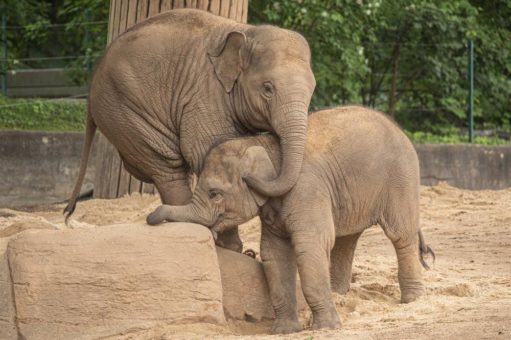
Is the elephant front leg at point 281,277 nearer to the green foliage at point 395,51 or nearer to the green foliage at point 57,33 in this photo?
the green foliage at point 395,51

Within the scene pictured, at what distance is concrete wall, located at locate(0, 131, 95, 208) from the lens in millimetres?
15211

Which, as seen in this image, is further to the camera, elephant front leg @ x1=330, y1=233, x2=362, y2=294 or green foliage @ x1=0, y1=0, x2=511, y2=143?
green foliage @ x1=0, y1=0, x2=511, y2=143

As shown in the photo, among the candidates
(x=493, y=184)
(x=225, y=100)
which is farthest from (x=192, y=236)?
(x=493, y=184)

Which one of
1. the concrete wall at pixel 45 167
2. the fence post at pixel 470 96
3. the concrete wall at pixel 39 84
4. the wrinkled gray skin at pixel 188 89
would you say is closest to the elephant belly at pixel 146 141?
the wrinkled gray skin at pixel 188 89

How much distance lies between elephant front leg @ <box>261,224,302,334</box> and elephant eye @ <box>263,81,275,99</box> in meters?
0.90

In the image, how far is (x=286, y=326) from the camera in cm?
773

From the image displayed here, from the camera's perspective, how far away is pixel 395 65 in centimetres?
1936

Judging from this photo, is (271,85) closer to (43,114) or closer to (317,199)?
(317,199)

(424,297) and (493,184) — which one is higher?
(424,297)

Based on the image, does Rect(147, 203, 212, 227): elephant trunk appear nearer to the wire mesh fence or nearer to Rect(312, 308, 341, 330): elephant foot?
Rect(312, 308, 341, 330): elephant foot

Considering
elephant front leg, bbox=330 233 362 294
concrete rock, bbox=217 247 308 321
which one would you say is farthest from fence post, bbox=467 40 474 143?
concrete rock, bbox=217 247 308 321

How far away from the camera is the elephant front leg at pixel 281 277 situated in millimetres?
7797

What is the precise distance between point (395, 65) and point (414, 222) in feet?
36.1

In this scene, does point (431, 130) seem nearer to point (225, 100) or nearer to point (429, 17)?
point (429, 17)
